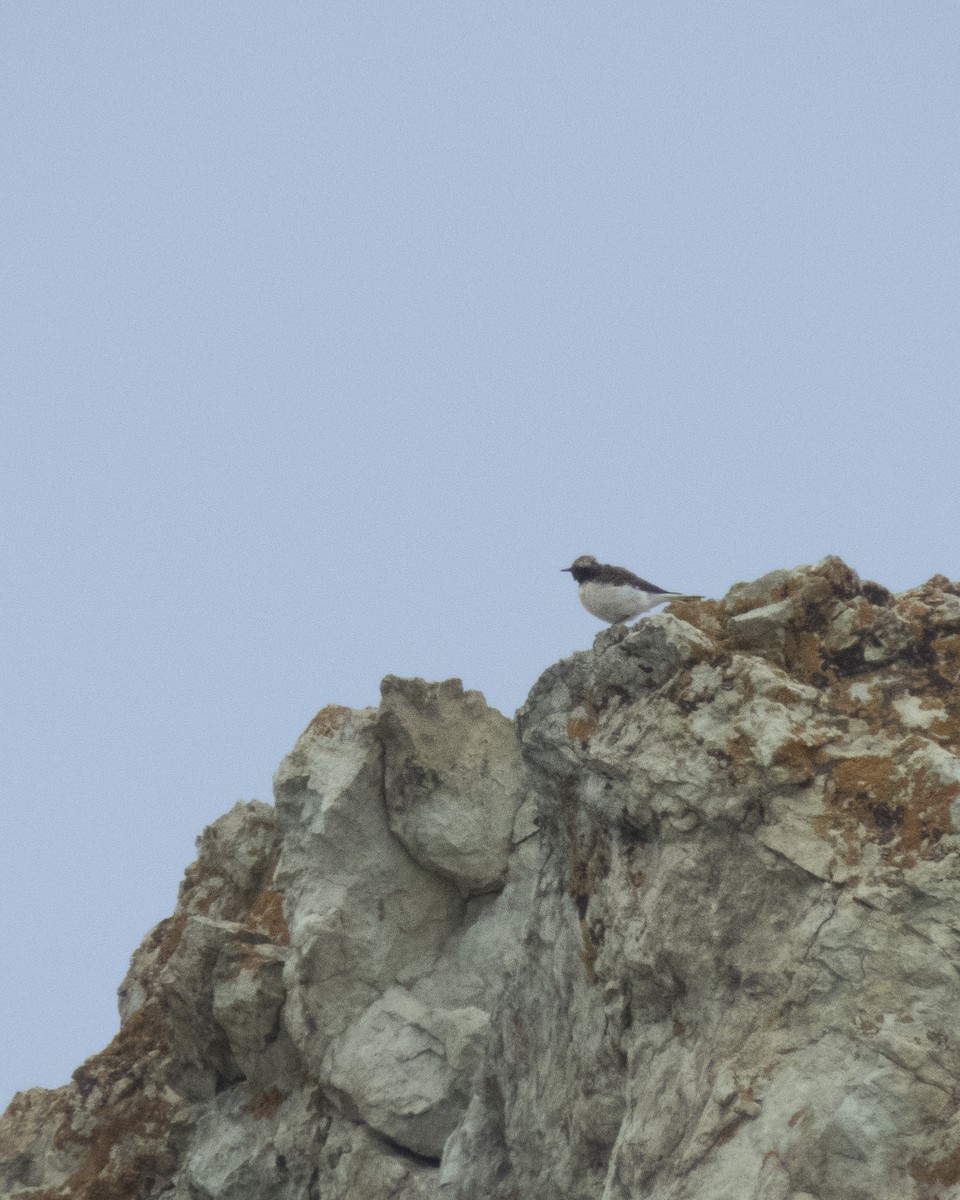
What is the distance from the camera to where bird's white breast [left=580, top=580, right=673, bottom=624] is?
20688 mm

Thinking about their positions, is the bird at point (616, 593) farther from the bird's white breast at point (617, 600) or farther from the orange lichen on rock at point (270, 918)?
the orange lichen on rock at point (270, 918)

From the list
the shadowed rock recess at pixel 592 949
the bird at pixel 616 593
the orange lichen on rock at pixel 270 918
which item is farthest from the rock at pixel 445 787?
the bird at pixel 616 593

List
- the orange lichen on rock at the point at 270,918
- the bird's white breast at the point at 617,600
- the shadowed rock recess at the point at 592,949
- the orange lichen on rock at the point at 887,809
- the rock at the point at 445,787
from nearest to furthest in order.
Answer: the shadowed rock recess at the point at 592,949
the orange lichen on rock at the point at 887,809
the bird's white breast at the point at 617,600
the rock at the point at 445,787
the orange lichen on rock at the point at 270,918

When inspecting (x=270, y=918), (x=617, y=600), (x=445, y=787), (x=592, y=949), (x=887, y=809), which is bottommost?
(x=887, y=809)

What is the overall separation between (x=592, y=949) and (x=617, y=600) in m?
5.96

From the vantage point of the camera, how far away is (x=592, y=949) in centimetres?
1706

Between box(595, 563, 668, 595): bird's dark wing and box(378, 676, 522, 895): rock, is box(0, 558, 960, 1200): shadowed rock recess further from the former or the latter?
box(595, 563, 668, 595): bird's dark wing

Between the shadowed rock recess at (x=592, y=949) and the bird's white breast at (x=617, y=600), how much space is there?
7.75 ft

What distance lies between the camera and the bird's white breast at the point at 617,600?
67.9 feet

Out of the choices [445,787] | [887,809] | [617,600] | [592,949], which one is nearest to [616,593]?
[617,600]

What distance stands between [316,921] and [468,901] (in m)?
3.01

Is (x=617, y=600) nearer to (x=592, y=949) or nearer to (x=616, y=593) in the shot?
(x=616, y=593)

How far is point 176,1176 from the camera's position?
22.4 meters

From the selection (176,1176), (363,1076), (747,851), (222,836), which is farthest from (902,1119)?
(222,836)
